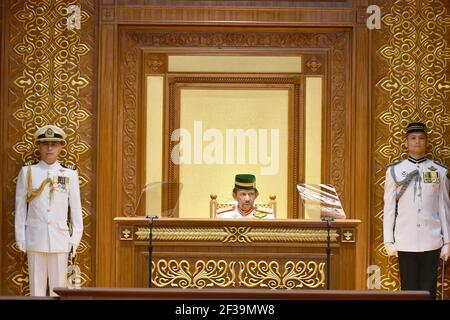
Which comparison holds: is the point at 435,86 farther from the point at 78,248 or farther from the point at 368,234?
the point at 78,248

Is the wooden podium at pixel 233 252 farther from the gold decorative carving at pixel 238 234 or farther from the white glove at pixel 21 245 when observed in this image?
the white glove at pixel 21 245

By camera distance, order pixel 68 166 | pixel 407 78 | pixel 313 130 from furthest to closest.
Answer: pixel 313 130, pixel 407 78, pixel 68 166

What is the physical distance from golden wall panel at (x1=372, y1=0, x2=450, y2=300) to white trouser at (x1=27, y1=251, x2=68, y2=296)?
267 centimetres

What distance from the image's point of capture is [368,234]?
6152 millimetres

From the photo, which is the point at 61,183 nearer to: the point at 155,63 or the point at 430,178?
the point at 155,63

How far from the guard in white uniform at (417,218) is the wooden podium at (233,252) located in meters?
1.29

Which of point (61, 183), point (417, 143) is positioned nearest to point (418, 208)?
point (417, 143)

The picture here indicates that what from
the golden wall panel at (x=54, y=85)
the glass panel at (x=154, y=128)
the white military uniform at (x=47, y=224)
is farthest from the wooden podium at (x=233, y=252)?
the glass panel at (x=154, y=128)

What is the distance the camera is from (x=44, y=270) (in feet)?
19.0

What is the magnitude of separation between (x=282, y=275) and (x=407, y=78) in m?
2.42

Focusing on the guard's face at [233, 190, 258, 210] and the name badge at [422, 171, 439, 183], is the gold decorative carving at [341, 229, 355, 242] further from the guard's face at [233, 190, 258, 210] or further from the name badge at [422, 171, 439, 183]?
the name badge at [422, 171, 439, 183]

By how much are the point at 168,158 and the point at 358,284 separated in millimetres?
1975

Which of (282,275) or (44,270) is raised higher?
(282,275)
